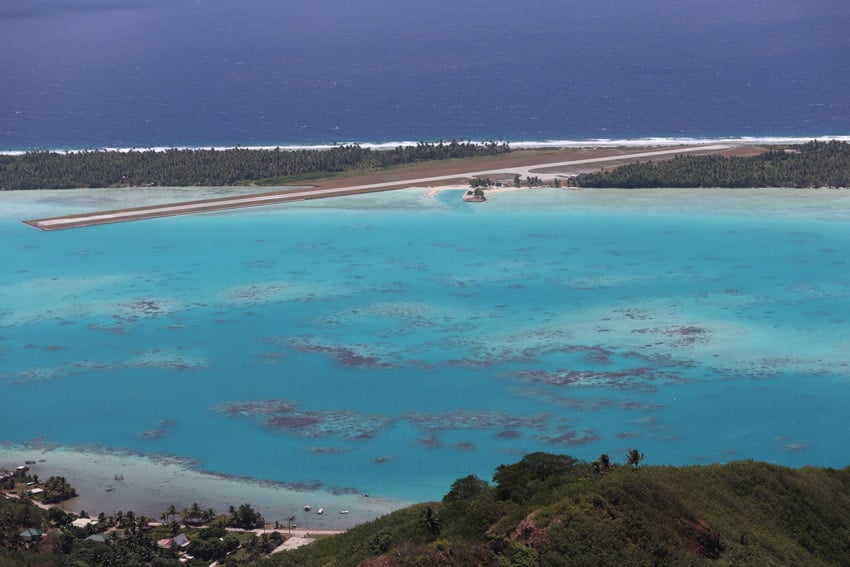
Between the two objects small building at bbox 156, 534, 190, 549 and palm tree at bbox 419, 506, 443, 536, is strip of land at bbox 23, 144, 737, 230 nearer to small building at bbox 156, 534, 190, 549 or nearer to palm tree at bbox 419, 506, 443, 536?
small building at bbox 156, 534, 190, 549

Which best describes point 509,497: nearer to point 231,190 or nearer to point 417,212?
point 417,212

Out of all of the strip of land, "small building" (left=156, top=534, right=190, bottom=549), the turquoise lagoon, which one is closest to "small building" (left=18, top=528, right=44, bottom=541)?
"small building" (left=156, top=534, right=190, bottom=549)

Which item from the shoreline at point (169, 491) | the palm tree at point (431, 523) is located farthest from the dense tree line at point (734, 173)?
the palm tree at point (431, 523)

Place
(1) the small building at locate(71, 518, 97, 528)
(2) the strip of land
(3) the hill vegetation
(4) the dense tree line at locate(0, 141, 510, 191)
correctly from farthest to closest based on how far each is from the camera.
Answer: (4) the dense tree line at locate(0, 141, 510, 191) < (2) the strip of land < (1) the small building at locate(71, 518, 97, 528) < (3) the hill vegetation

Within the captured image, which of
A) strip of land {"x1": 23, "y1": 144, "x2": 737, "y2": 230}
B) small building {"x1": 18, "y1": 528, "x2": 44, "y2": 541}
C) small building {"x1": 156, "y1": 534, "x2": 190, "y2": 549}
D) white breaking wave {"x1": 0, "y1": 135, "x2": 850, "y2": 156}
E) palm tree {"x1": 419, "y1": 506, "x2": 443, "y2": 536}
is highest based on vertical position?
white breaking wave {"x1": 0, "y1": 135, "x2": 850, "y2": 156}

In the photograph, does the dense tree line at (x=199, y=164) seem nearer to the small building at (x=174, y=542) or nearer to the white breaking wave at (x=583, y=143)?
the white breaking wave at (x=583, y=143)

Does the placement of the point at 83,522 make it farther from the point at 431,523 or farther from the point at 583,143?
the point at 583,143

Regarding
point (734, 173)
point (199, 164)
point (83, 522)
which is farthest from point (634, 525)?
point (199, 164)
